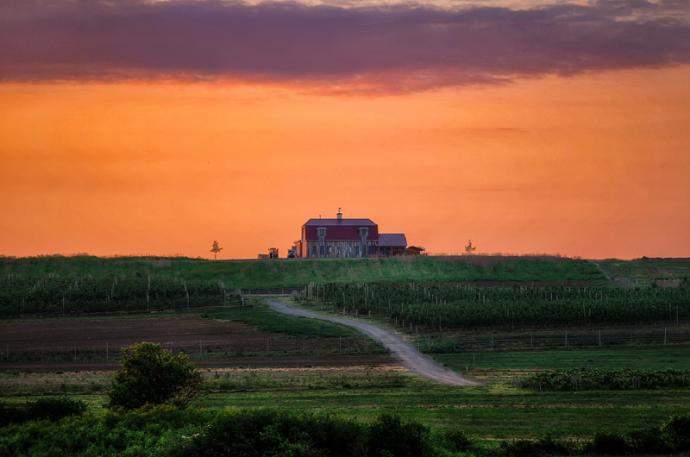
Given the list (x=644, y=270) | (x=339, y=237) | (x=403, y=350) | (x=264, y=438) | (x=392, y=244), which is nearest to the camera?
(x=264, y=438)

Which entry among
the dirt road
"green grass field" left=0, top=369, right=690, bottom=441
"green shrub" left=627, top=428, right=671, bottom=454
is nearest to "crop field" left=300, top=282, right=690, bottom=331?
the dirt road

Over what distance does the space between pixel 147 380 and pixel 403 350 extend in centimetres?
3498

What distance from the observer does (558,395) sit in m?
59.9

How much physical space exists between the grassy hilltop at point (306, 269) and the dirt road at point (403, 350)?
3839 cm

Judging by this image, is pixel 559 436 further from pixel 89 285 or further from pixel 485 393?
pixel 89 285

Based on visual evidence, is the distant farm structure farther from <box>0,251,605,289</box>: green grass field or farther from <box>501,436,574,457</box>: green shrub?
<box>501,436,574,457</box>: green shrub

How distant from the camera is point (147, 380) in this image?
49.8 m

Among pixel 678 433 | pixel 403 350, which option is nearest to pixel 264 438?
pixel 678 433

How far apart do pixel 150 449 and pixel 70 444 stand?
126 inches

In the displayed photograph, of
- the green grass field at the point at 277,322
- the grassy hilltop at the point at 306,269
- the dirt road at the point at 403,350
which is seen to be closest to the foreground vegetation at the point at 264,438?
the dirt road at the point at 403,350

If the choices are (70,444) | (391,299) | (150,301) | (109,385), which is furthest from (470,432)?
(150,301)

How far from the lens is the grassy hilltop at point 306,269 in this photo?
155 meters

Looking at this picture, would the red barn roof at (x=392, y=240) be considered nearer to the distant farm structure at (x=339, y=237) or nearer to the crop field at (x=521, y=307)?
the distant farm structure at (x=339, y=237)

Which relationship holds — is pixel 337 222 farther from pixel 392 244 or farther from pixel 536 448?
pixel 536 448
